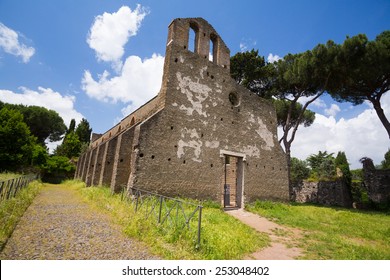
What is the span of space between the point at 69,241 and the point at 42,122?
38.1 m

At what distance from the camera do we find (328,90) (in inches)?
593

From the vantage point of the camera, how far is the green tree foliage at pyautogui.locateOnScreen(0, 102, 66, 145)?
33438mm

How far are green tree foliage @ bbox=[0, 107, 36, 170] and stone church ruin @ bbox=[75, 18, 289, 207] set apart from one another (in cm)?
1193

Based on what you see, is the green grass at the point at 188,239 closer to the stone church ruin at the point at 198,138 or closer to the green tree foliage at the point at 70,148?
the stone church ruin at the point at 198,138

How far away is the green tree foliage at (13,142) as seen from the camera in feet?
61.4

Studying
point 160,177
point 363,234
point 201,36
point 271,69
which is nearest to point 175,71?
point 201,36

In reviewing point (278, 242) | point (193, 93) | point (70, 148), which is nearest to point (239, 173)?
point (193, 93)

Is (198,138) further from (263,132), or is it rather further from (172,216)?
(263,132)

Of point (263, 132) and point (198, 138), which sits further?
point (263, 132)

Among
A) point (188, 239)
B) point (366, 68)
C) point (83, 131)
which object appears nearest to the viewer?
point (188, 239)

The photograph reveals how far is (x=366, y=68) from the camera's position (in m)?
13.0

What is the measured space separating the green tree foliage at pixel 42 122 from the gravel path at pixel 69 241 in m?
35.0

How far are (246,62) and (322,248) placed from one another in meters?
15.8

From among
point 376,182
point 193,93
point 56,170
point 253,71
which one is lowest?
point 56,170
